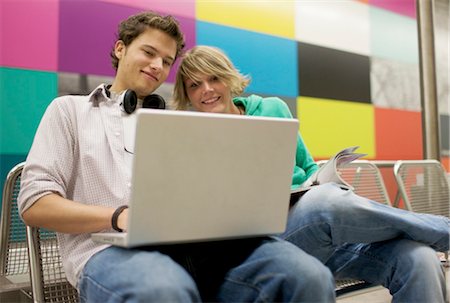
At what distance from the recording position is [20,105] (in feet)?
6.09

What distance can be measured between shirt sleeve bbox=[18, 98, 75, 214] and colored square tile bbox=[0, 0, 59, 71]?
824 millimetres

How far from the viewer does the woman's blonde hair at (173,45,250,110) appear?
169cm

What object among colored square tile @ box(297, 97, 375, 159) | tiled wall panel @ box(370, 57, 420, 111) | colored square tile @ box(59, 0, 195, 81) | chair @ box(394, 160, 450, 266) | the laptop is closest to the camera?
the laptop

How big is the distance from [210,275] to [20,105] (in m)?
1.27

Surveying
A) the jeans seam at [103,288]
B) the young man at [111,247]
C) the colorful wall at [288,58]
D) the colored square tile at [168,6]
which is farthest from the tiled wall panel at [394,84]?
the jeans seam at [103,288]

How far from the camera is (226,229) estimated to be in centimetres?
89

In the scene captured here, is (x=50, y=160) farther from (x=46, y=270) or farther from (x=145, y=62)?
(x=145, y=62)

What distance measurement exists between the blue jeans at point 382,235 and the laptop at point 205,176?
0.21 m

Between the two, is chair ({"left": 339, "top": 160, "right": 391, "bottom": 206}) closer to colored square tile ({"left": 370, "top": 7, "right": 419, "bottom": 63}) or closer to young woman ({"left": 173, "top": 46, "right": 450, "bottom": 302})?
young woman ({"left": 173, "top": 46, "right": 450, "bottom": 302})

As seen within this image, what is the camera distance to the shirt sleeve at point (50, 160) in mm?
1031

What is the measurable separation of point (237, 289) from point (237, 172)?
28 cm

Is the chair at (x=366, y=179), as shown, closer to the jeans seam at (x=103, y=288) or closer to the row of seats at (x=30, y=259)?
the row of seats at (x=30, y=259)

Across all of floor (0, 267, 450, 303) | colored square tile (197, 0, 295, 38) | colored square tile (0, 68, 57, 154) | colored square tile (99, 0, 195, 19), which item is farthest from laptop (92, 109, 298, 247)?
colored square tile (197, 0, 295, 38)

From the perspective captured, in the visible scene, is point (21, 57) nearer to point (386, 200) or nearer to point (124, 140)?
point (124, 140)
